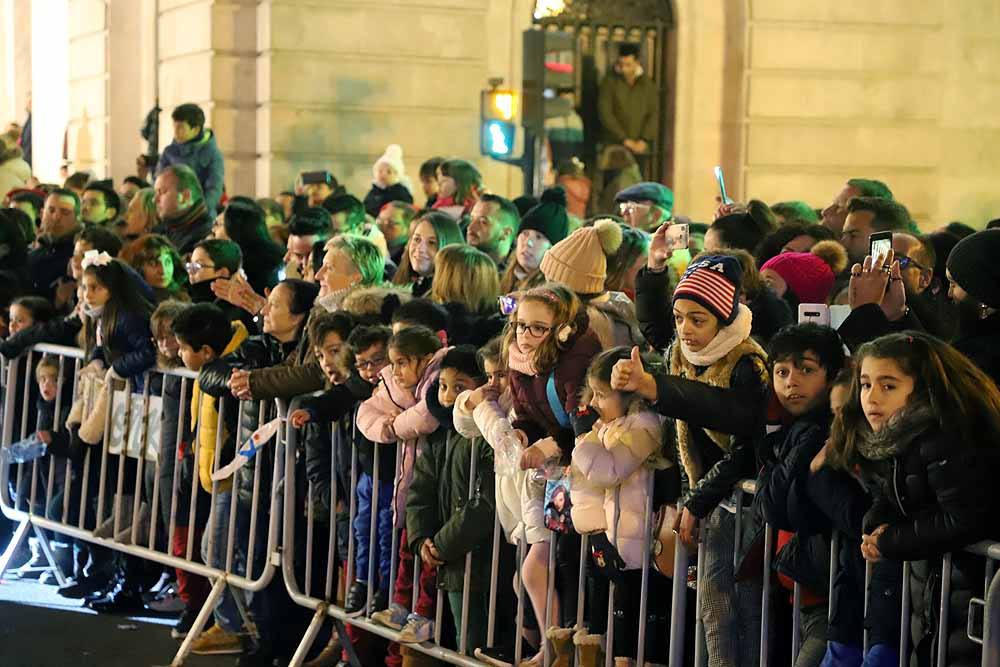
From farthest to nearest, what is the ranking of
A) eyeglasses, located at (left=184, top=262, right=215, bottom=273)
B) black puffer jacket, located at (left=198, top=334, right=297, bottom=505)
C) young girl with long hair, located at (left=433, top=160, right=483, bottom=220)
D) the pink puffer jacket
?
1. young girl with long hair, located at (left=433, top=160, right=483, bottom=220)
2. eyeglasses, located at (left=184, top=262, right=215, bottom=273)
3. black puffer jacket, located at (left=198, top=334, right=297, bottom=505)
4. the pink puffer jacket

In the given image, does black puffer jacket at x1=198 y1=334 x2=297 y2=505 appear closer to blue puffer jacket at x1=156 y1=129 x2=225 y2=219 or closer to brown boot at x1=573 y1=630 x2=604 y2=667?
brown boot at x1=573 y1=630 x2=604 y2=667

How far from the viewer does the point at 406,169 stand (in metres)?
19.6

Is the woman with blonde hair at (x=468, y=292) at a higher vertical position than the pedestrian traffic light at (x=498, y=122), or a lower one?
lower

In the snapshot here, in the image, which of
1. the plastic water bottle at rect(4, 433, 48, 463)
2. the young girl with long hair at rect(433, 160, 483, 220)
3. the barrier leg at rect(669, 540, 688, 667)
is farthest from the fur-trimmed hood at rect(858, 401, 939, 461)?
the young girl with long hair at rect(433, 160, 483, 220)

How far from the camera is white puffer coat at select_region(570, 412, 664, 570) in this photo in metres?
6.59

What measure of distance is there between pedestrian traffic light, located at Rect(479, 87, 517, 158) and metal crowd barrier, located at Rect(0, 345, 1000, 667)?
858 centimetres

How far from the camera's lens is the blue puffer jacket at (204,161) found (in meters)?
15.5

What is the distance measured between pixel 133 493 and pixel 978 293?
5.04 m

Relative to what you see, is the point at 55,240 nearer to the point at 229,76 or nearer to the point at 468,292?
the point at 468,292

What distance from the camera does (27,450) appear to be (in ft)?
33.2

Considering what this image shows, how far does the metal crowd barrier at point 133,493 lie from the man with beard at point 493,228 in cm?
210

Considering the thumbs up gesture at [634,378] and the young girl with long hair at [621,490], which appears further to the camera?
the young girl with long hair at [621,490]

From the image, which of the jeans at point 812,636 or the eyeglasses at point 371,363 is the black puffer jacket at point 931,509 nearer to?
the jeans at point 812,636

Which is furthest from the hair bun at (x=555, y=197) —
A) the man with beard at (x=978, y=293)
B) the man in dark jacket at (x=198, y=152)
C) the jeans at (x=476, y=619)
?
the man in dark jacket at (x=198, y=152)
